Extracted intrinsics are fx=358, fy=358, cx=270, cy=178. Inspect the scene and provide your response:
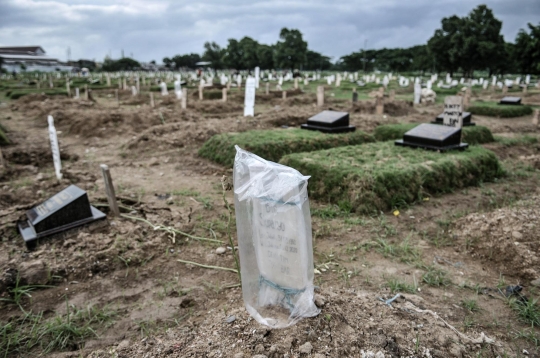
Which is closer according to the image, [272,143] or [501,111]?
[272,143]

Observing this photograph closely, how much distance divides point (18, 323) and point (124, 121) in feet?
33.6

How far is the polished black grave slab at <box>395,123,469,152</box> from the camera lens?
6918 millimetres

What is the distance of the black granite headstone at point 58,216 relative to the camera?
4043 mm

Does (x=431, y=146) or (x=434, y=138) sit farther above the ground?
(x=434, y=138)

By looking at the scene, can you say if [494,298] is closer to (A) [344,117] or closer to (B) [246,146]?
(B) [246,146]

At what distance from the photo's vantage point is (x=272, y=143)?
24.7 feet

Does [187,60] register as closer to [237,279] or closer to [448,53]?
[448,53]

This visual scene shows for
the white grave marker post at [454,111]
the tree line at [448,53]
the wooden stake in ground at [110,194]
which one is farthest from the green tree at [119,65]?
the wooden stake in ground at [110,194]

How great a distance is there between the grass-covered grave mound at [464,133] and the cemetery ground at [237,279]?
232 centimetres

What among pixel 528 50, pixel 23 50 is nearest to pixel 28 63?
pixel 23 50

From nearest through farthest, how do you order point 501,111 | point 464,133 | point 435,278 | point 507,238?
1. point 435,278
2. point 507,238
3. point 464,133
4. point 501,111

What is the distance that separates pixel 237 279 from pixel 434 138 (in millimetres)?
5255

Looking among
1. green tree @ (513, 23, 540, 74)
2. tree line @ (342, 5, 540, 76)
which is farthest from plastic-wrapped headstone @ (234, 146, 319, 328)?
tree line @ (342, 5, 540, 76)

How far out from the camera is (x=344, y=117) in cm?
913
